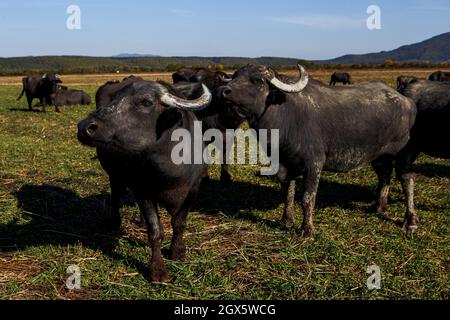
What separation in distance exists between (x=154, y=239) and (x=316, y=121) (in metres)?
2.87

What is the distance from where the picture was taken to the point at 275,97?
5973mm

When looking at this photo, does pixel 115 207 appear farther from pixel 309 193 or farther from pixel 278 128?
pixel 309 193

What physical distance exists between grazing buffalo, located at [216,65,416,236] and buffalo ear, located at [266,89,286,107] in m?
0.01

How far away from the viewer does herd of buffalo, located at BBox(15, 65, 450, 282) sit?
4406 millimetres

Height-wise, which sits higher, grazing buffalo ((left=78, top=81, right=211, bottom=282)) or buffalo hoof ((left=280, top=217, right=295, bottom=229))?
grazing buffalo ((left=78, top=81, right=211, bottom=282))

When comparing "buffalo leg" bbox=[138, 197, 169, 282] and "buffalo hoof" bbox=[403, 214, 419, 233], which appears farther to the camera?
"buffalo hoof" bbox=[403, 214, 419, 233]

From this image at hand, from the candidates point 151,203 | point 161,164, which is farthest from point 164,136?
point 151,203

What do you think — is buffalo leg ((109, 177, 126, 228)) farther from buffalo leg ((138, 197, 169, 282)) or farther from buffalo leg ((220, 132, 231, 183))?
buffalo leg ((220, 132, 231, 183))

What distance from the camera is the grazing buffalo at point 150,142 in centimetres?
424

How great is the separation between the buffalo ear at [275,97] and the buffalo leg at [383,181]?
2.26 metres

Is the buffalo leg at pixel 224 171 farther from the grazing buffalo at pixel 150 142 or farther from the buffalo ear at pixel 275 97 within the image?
the grazing buffalo at pixel 150 142

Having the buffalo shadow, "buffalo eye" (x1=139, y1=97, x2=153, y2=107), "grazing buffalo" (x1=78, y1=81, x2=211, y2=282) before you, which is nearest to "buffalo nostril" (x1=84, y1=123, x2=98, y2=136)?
"grazing buffalo" (x1=78, y1=81, x2=211, y2=282)

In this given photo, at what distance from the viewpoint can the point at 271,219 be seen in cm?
678
